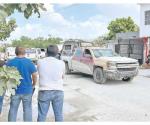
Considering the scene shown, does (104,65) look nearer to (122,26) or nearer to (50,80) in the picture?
(50,80)

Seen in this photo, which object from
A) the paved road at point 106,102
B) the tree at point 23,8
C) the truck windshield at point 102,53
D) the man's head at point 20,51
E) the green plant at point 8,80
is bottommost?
the paved road at point 106,102

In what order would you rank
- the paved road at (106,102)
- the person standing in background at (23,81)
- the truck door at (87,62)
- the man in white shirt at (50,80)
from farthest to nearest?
the truck door at (87,62), the paved road at (106,102), the person standing in background at (23,81), the man in white shirt at (50,80)

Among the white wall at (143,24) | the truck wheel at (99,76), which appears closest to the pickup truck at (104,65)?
the truck wheel at (99,76)

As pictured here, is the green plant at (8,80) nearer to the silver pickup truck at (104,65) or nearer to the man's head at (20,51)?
the man's head at (20,51)

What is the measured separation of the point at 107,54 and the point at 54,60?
9801 millimetres

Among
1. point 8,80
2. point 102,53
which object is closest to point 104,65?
point 102,53

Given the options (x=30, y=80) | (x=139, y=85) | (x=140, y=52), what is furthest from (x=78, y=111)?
(x=140, y=52)

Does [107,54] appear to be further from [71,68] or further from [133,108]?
[133,108]

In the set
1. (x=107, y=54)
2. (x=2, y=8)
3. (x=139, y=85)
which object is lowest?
(x=139, y=85)

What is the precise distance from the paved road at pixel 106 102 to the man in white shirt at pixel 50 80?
1557 millimetres

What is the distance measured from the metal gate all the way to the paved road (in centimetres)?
1407

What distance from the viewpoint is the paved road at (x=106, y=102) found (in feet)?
26.1

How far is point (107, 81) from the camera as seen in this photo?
598 inches

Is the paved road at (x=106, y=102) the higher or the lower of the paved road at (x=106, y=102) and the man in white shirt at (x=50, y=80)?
the lower
